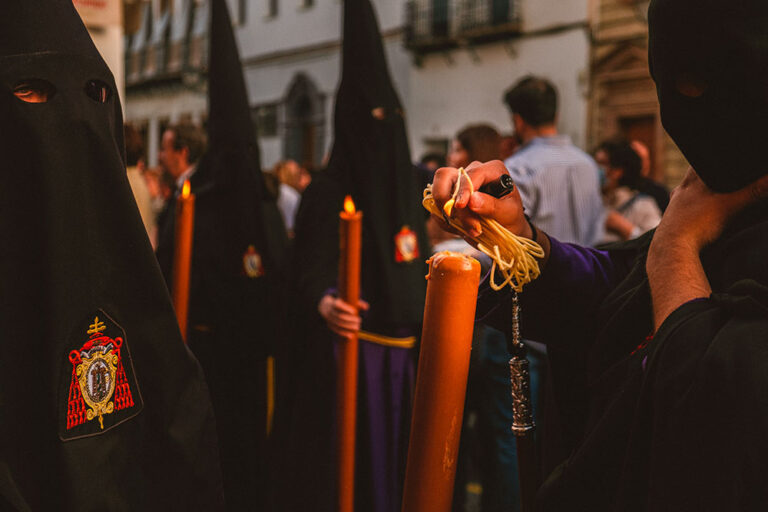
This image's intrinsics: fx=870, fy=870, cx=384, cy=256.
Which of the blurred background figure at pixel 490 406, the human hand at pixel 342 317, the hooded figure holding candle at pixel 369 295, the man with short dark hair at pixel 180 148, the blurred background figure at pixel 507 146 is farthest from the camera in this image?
the man with short dark hair at pixel 180 148

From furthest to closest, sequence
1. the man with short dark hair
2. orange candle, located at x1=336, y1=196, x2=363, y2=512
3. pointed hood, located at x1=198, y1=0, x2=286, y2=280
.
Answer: the man with short dark hair < pointed hood, located at x1=198, y1=0, x2=286, y2=280 < orange candle, located at x1=336, y1=196, x2=363, y2=512

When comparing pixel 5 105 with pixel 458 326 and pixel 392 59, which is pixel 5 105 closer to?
pixel 458 326

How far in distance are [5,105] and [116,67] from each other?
293 centimetres

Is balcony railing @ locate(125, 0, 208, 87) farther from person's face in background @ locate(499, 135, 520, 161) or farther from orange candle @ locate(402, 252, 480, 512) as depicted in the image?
orange candle @ locate(402, 252, 480, 512)

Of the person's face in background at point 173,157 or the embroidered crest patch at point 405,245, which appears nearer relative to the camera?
the embroidered crest patch at point 405,245

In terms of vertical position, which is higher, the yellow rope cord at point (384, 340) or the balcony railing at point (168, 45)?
the balcony railing at point (168, 45)

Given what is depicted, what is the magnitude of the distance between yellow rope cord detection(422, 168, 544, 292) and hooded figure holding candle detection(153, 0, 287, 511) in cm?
294

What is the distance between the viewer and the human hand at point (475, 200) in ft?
4.69

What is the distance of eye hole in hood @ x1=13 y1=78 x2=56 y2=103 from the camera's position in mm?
1812

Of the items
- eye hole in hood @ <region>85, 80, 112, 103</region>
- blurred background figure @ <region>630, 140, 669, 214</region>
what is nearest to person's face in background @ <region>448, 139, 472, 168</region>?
blurred background figure @ <region>630, 140, 669, 214</region>

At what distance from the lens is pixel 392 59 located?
68.2 feet

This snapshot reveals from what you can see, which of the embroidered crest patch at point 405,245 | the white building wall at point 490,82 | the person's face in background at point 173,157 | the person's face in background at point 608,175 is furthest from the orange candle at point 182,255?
the white building wall at point 490,82

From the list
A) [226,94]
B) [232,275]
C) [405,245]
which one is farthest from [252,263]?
[405,245]

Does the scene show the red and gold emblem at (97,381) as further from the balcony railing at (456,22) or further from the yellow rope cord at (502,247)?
the balcony railing at (456,22)
